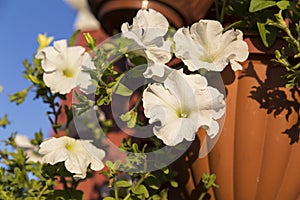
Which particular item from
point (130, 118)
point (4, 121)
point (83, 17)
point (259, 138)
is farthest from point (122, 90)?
point (83, 17)

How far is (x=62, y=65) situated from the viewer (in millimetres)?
732

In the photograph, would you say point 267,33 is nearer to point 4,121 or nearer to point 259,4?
point 259,4

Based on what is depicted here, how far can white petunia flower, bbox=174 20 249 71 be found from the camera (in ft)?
2.05

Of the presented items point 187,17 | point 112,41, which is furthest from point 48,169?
point 187,17

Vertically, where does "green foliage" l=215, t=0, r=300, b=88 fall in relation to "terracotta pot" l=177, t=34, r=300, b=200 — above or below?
above

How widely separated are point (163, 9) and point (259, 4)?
0.73 feet

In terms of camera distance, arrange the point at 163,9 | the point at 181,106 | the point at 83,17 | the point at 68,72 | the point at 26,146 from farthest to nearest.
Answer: the point at 83,17 → the point at 26,146 → the point at 163,9 → the point at 68,72 → the point at 181,106

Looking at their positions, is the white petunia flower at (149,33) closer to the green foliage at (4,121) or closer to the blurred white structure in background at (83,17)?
the green foliage at (4,121)

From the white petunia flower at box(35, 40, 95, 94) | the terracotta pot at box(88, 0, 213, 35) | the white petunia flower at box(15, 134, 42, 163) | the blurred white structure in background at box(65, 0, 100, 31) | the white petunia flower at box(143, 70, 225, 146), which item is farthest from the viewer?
the blurred white structure in background at box(65, 0, 100, 31)

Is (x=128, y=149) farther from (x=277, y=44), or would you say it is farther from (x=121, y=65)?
(x=121, y=65)

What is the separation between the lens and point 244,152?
66cm

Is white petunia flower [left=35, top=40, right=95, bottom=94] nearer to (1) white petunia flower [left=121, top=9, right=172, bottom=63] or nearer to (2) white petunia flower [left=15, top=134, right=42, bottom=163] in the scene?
(1) white petunia flower [left=121, top=9, right=172, bottom=63]

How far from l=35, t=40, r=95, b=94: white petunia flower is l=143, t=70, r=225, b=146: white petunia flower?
0.16 metres

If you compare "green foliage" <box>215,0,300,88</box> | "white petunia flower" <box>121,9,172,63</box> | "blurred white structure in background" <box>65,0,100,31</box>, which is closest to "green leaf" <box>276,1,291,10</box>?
"green foliage" <box>215,0,300,88</box>
